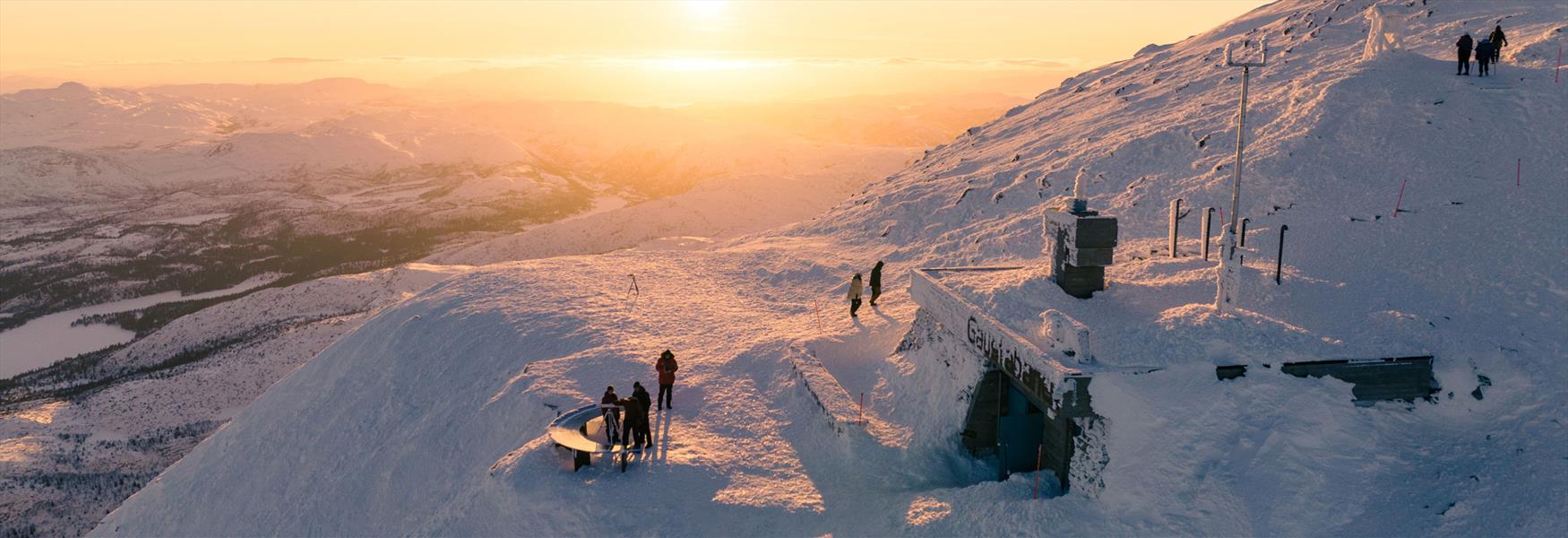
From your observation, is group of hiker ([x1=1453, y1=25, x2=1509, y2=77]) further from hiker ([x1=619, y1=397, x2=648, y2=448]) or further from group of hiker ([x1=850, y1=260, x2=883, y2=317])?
hiker ([x1=619, y1=397, x2=648, y2=448])

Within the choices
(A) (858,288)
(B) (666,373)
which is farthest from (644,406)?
(A) (858,288)

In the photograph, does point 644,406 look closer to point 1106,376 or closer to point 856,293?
point 1106,376

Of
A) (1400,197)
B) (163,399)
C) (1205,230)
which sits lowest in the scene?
(163,399)

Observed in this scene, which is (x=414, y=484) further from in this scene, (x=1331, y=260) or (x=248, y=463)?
(x=1331, y=260)

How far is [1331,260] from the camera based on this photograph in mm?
17672

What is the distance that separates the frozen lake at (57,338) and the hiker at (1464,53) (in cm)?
9596

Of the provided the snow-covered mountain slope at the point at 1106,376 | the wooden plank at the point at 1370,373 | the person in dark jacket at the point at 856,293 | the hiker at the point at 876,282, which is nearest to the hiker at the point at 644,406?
the snow-covered mountain slope at the point at 1106,376

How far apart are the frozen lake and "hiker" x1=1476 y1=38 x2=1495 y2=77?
96.4 meters

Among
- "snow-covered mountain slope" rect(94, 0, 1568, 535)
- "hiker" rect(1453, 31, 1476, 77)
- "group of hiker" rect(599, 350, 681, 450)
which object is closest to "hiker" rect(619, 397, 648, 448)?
"group of hiker" rect(599, 350, 681, 450)

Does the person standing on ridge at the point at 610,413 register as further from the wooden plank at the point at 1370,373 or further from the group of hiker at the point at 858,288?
the wooden plank at the point at 1370,373

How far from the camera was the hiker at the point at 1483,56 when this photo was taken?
2522 cm

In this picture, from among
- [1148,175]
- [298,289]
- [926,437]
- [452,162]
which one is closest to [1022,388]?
[926,437]

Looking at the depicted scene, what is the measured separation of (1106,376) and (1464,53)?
22.6 meters

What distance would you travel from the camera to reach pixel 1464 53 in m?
25.6
